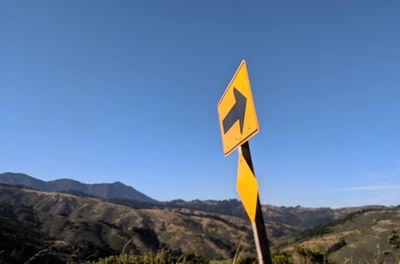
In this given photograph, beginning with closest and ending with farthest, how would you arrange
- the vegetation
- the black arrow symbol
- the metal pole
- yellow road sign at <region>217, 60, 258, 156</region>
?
the metal pole < yellow road sign at <region>217, 60, 258, 156</region> < the black arrow symbol < the vegetation

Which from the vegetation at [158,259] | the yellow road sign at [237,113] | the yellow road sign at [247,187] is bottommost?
the vegetation at [158,259]

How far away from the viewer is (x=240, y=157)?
3828 millimetres

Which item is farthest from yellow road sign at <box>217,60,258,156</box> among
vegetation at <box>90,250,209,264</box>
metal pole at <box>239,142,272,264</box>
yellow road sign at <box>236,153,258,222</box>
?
vegetation at <box>90,250,209,264</box>

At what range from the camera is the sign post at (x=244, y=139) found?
335 cm

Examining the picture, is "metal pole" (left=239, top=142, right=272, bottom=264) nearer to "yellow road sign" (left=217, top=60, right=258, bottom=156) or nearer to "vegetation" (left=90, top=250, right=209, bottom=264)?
"yellow road sign" (left=217, top=60, right=258, bottom=156)

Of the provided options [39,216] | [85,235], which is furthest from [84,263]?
[39,216]

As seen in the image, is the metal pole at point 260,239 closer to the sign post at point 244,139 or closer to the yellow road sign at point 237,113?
the sign post at point 244,139

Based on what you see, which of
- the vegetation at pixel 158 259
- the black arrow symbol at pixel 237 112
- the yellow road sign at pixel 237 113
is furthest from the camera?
the vegetation at pixel 158 259

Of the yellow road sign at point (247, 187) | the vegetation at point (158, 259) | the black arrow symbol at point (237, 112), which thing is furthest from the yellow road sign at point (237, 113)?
the vegetation at point (158, 259)

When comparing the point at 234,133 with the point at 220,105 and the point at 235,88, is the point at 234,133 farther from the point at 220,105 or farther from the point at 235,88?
the point at 220,105

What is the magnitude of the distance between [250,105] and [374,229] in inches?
7999

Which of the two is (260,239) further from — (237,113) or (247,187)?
(237,113)

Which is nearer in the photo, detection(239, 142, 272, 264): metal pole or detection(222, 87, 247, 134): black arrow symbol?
detection(239, 142, 272, 264): metal pole

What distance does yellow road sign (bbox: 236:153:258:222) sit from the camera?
10.9 ft
